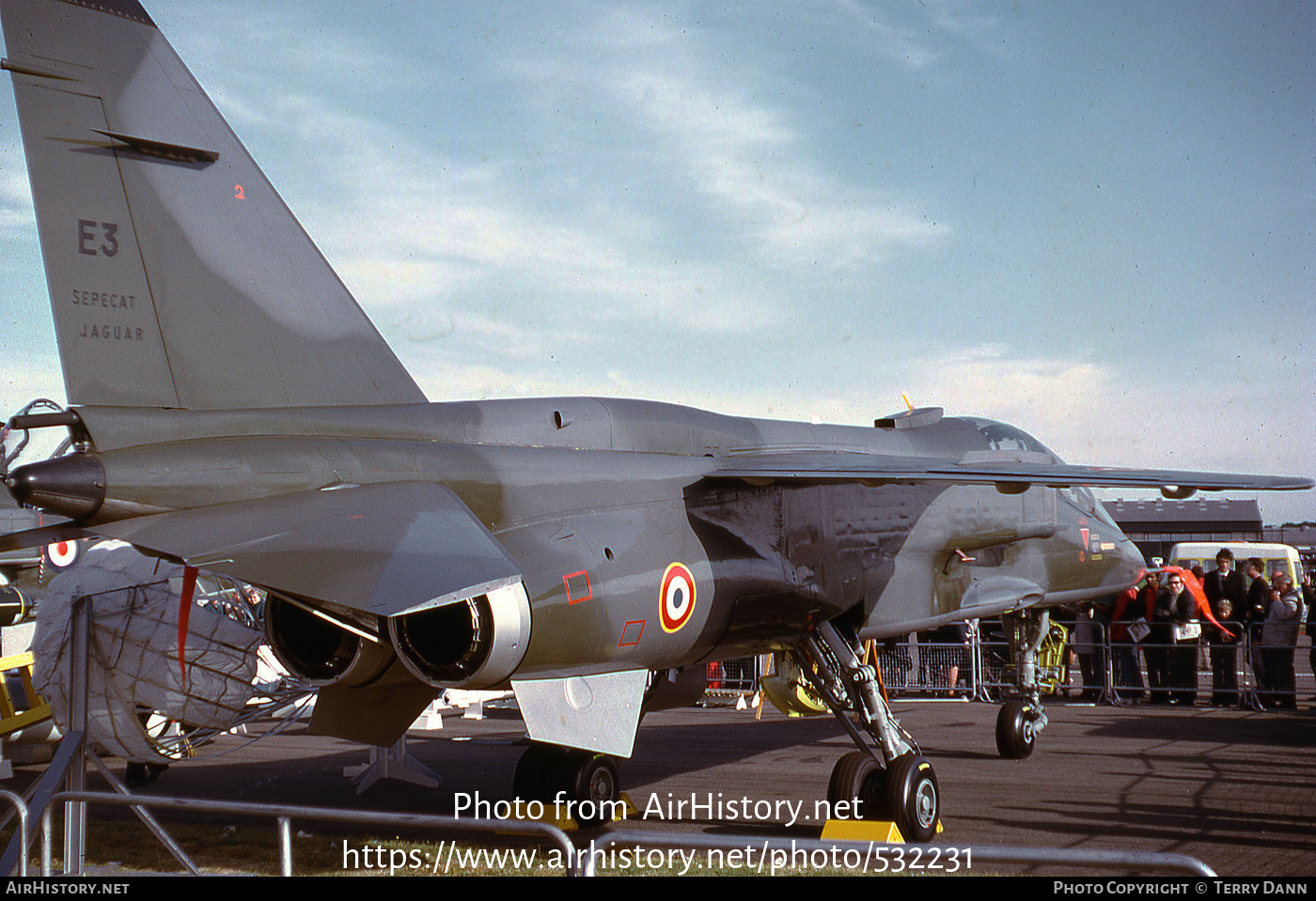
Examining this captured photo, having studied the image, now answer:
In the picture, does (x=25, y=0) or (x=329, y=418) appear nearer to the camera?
(x=25, y=0)

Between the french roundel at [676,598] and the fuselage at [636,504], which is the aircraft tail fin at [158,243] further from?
the french roundel at [676,598]

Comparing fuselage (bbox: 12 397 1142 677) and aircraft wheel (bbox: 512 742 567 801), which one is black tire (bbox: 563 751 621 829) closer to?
aircraft wheel (bbox: 512 742 567 801)

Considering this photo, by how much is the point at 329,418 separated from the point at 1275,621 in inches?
617

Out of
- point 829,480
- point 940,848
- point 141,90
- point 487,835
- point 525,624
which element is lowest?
point 487,835

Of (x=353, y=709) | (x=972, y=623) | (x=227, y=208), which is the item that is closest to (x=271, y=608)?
(x=353, y=709)

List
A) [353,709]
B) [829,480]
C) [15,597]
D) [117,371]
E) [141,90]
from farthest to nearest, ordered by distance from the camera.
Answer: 1. [15,597]
2. [829,480]
3. [353,709]
4. [141,90]
5. [117,371]

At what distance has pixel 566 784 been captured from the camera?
9.04 meters

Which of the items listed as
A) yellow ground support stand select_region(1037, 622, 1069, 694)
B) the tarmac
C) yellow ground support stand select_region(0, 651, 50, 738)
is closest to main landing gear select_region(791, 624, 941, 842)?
the tarmac

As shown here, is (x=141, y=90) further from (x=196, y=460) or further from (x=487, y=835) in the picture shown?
(x=487, y=835)

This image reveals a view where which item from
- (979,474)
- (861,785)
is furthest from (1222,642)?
(979,474)

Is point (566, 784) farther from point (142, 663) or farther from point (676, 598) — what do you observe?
point (142, 663)

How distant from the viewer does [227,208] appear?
21.6 feet

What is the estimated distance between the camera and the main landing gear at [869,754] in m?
8.65

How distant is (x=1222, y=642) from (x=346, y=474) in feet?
53.6
